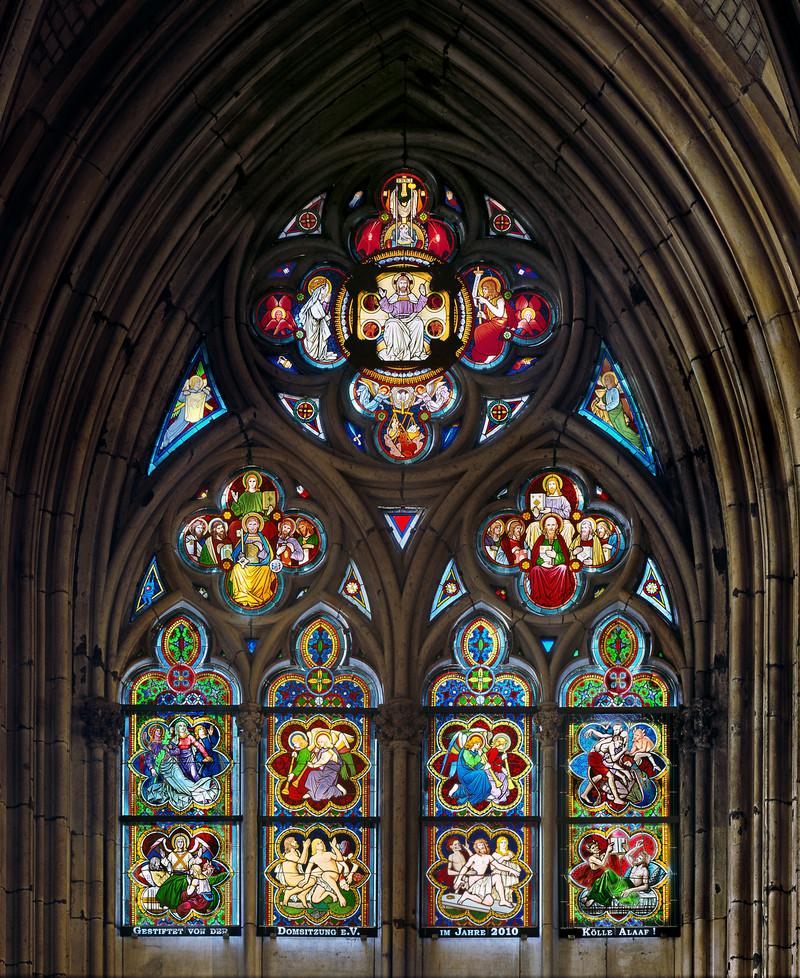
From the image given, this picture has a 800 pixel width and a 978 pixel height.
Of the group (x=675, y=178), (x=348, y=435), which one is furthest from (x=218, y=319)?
(x=675, y=178)

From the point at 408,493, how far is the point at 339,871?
2777 mm

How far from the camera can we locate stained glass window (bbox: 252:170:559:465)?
56.9 ft

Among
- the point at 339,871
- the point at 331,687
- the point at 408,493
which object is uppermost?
the point at 408,493

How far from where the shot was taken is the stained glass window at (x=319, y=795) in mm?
16375

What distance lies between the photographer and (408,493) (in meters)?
17.1

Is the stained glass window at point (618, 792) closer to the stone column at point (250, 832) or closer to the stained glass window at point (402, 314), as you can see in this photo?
the stained glass window at point (402, 314)

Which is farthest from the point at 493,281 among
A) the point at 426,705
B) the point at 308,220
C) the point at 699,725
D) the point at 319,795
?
the point at 319,795

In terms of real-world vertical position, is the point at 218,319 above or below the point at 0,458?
above

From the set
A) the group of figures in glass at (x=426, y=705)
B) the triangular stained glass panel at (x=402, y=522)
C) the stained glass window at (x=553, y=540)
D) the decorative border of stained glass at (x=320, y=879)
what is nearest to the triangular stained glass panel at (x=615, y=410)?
the group of figures in glass at (x=426, y=705)

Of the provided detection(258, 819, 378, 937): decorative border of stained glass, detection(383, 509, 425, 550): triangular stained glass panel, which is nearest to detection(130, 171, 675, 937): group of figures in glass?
detection(258, 819, 378, 937): decorative border of stained glass

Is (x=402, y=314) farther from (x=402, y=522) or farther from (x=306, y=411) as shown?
(x=402, y=522)

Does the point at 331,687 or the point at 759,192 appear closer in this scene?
the point at 759,192

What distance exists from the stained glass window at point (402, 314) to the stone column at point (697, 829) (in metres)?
2.61

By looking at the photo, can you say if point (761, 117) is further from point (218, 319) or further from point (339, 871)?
point (339, 871)
